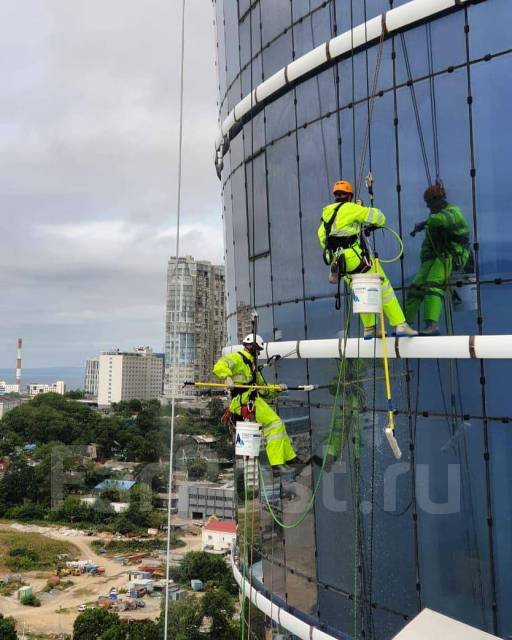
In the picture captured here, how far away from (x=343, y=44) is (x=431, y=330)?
4312 mm

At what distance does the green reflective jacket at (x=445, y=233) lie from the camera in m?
6.75

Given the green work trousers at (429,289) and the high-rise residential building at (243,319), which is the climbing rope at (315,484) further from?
the high-rise residential building at (243,319)

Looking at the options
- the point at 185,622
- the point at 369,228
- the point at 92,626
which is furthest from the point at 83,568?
the point at 369,228

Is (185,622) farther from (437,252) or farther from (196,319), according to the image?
(437,252)

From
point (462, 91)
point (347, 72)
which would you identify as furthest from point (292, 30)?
point (462, 91)

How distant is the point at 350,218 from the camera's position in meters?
6.25

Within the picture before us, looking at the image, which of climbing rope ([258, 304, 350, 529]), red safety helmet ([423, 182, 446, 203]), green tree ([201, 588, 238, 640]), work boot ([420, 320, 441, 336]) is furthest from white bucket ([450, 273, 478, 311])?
green tree ([201, 588, 238, 640])

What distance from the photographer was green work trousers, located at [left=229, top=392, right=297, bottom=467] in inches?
319

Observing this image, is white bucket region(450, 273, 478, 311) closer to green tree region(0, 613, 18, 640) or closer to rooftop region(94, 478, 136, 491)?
green tree region(0, 613, 18, 640)

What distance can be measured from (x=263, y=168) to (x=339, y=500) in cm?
572

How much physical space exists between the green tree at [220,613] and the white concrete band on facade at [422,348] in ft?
91.6

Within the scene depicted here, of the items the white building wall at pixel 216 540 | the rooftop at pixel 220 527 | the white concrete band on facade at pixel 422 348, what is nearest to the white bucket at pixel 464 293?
the white concrete band on facade at pixel 422 348

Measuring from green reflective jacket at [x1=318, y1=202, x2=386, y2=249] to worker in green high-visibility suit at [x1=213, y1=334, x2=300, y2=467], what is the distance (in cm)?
222

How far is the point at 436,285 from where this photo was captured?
697 centimetres
